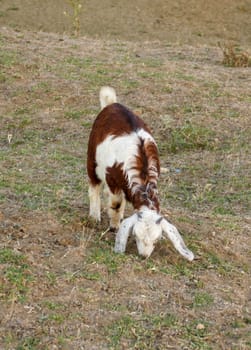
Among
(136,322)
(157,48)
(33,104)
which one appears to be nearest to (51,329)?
(136,322)

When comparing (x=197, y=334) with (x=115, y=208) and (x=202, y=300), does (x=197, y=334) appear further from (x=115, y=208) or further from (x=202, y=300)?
(x=115, y=208)

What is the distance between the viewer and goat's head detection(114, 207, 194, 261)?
5859 millimetres

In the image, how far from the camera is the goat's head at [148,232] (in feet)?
19.2

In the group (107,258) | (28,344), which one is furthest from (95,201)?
(28,344)

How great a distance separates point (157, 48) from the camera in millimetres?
14148

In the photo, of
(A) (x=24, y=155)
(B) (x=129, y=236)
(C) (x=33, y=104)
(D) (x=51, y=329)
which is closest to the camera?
(D) (x=51, y=329)

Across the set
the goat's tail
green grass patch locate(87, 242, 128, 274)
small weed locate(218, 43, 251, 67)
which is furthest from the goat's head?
small weed locate(218, 43, 251, 67)

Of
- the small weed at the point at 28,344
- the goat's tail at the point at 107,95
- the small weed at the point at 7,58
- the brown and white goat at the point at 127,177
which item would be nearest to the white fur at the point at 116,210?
the brown and white goat at the point at 127,177

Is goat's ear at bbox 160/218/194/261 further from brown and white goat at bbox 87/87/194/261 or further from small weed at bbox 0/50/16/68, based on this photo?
small weed at bbox 0/50/16/68

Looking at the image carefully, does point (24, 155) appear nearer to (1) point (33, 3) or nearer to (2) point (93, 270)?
(2) point (93, 270)

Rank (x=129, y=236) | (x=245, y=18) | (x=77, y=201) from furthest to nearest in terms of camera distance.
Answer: (x=245, y=18)
(x=77, y=201)
(x=129, y=236)

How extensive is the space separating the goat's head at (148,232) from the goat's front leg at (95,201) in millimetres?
990

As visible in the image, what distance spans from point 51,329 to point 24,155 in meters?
4.45

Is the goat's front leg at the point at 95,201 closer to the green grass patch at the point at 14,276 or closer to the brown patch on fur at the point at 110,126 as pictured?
the brown patch on fur at the point at 110,126
